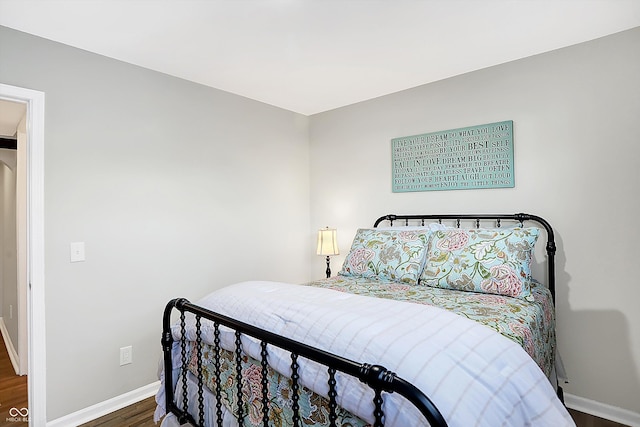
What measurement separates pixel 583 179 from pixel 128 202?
9.75 ft

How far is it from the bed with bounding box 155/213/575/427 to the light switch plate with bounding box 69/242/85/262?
2.91 feet

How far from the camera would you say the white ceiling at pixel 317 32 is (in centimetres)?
186

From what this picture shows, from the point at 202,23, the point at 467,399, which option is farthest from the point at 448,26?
the point at 467,399

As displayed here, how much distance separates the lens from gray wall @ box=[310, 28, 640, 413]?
2.18m

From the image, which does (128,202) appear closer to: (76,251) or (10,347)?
(76,251)

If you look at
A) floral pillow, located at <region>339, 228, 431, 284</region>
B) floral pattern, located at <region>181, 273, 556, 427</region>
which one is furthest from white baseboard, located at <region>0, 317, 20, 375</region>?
floral pillow, located at <region>339, 228, 431, 284</region>

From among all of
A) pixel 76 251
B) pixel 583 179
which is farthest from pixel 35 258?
pixel 583 179

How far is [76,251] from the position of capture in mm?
2258

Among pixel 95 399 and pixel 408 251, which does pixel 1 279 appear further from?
pixel 408 251

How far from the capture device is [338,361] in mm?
1030

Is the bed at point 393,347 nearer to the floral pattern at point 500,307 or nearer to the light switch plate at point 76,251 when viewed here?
the floral pattern at point 500,307

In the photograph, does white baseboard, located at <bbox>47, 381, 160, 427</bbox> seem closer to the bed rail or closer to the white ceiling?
the bed rail

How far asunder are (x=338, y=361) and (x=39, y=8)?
2.20m

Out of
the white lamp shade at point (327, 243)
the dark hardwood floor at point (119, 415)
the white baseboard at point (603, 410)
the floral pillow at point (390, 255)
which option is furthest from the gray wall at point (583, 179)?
the white lamp shade at point (327, 243)
